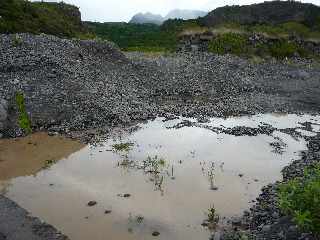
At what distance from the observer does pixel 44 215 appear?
14.0m

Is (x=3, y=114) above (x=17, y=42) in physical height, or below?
below

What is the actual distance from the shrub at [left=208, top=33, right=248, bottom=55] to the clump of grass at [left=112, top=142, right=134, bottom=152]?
37.7 meters

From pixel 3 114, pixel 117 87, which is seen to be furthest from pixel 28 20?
pixel 3 114

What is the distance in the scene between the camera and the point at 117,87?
2984 cm

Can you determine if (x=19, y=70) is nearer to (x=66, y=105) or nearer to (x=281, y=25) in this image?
(x=66, y=105)

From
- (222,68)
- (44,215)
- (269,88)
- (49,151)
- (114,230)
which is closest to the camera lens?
(114,230)

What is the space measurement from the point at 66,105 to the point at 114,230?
12909 mm

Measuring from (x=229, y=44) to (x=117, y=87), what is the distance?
103 feet

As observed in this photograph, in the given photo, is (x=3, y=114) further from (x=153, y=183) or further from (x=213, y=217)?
(x=213, y=217)

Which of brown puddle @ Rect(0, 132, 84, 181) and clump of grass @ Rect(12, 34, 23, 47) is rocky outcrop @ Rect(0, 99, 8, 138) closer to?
brown puddle @ Rect(0, 132, 84, 181)

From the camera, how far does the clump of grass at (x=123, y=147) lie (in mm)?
20337

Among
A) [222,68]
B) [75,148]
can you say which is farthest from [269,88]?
[75,148]

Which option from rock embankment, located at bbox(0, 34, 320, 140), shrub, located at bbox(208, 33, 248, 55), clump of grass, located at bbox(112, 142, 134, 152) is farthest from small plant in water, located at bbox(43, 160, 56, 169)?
shrub, located at bbox(208, 33, 248, 55)

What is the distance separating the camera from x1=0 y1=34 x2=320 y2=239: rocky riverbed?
22.9 m
